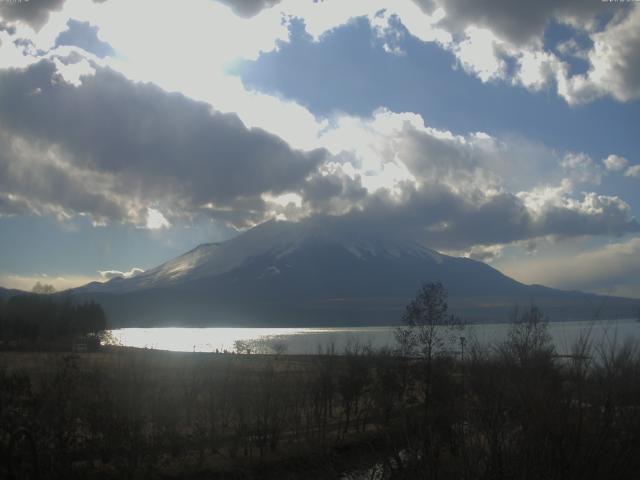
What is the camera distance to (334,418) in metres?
30.8

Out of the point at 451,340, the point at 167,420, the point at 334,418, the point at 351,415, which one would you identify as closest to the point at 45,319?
the point at 351,415

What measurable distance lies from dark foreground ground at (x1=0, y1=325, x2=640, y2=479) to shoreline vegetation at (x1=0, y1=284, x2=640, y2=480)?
3 cm

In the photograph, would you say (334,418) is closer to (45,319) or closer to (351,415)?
(351,415)

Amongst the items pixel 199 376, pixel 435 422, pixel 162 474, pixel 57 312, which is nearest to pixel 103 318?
pixel 57 312

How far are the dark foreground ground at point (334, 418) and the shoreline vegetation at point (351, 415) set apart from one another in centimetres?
3

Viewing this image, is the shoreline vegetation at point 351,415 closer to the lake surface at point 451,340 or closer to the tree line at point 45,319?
the lake surface at point 451,340

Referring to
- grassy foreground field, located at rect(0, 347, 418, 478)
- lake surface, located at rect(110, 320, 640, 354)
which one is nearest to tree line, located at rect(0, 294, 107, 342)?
lake surface, located at rect(110, 320, 640, 354)

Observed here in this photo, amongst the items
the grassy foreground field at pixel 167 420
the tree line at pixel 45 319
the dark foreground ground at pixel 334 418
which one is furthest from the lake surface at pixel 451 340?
the tree line at pixel 45 319

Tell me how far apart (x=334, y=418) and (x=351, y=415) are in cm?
211

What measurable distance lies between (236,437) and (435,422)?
15.0m

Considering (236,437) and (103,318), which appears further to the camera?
A: (103,318)

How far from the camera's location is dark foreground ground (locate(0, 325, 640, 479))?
Answer: 18.6 ft

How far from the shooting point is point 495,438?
221 inches

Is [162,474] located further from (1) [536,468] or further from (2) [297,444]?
(1) [536,468]
